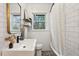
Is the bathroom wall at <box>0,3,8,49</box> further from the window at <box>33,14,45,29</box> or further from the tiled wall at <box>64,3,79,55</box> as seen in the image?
the tiled wall at <box>64,3,79,55</box>

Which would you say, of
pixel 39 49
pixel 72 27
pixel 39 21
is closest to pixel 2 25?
pixel 39 21

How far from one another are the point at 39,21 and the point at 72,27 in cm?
45

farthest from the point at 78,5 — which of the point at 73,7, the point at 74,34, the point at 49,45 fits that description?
the point at 49,45

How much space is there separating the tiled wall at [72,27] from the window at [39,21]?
1.03ft

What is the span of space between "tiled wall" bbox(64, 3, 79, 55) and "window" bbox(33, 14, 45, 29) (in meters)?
0.31

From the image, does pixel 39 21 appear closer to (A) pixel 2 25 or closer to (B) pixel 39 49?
(B) pixel 39 49

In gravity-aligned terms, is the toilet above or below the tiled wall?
below

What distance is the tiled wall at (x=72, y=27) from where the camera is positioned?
1.29 meters

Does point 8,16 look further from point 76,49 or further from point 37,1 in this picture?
point 76,49

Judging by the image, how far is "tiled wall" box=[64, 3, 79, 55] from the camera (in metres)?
1.29

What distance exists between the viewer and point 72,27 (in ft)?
4.63

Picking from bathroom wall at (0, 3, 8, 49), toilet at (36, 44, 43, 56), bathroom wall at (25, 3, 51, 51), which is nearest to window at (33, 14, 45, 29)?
bathroom wall at (25, 3, 51, 51)

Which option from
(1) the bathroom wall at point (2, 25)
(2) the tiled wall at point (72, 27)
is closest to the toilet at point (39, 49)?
(2) the tiled wall at point (72, 27)

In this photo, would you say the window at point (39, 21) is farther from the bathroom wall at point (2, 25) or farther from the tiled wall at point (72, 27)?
the bathroom wall at point (2, 25)
